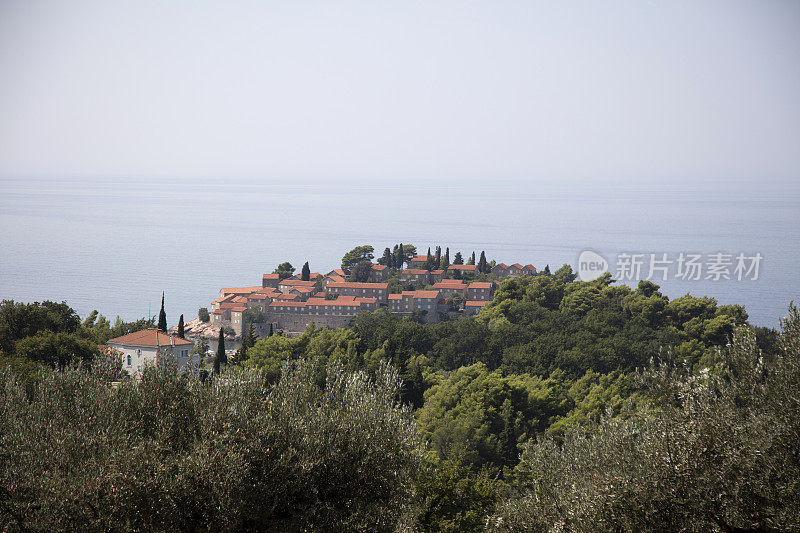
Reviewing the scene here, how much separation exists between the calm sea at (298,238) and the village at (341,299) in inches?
300

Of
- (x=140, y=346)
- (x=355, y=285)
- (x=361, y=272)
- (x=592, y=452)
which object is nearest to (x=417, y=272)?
(x=361, y=272)

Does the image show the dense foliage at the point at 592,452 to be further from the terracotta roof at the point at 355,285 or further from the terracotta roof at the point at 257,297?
the terracotta roof at the point at 355,285

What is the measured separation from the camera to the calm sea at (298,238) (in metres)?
74.9

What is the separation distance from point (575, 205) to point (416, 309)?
131m

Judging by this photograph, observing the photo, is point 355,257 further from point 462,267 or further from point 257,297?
point 257,297

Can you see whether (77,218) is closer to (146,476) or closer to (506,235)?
(506,235)

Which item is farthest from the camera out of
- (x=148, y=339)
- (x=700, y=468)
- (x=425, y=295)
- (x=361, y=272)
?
(x=361, y=272)

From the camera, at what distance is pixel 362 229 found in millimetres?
132250

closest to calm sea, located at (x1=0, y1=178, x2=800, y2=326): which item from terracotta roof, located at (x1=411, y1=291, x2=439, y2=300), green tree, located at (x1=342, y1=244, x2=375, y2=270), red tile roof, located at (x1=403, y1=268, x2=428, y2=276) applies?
green tree, located at (x1=342, y1=244, x2=375, y2=270)

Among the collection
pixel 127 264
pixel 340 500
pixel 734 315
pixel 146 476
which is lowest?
pixel 127 264

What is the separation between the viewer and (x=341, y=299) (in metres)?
63.5

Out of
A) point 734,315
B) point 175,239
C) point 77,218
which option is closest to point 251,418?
point 734,315

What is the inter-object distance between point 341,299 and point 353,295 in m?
2.14

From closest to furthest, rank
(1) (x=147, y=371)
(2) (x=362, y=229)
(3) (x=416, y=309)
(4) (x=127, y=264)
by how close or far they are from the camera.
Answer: (1) (x=147, y=371) → (3) (x=416, y=309) → (4) (x=127, y=264) → (2) (x=362, y=229)
